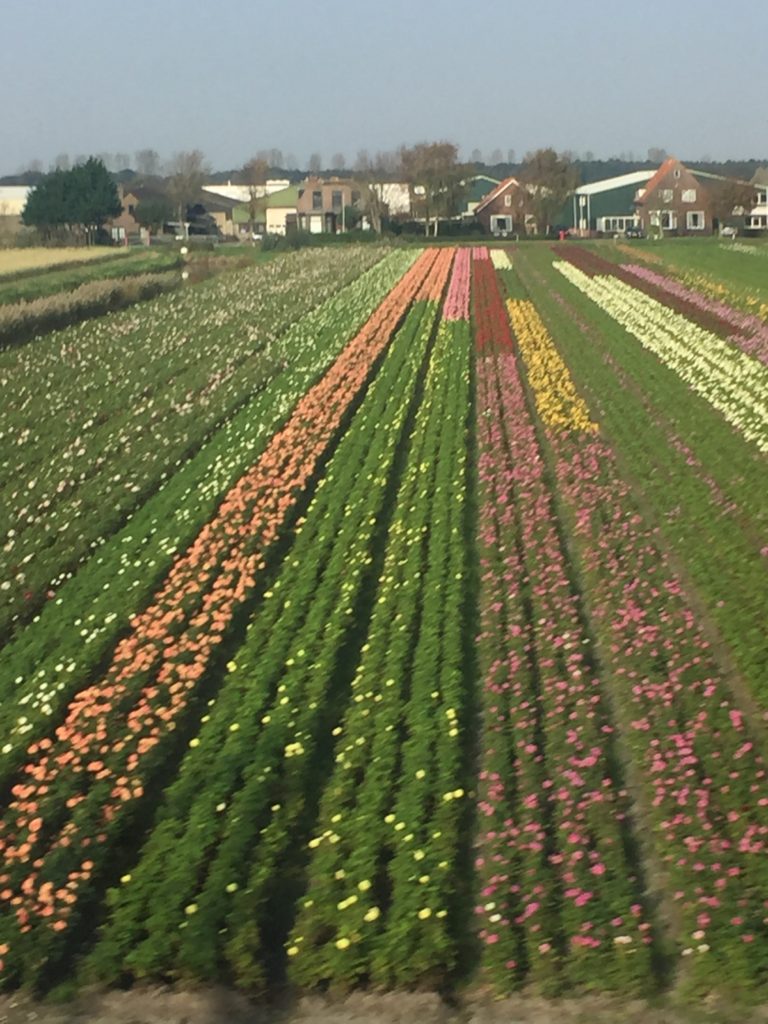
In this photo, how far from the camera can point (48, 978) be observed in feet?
24.2

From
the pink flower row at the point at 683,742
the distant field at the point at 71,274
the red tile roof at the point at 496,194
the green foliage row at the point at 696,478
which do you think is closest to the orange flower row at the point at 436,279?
the distant field at the point at 71,274

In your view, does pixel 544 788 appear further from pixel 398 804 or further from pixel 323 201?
pixel 323 201

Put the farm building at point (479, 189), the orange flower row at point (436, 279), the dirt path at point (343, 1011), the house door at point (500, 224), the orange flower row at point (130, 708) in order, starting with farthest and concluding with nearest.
Answer: the farm building at point (479, 189)
the house door at point (500, 224)
the orange flower row at point (436, 279)
the orange flower row at point (130, 708)
the dirt path at point (343, 1011)

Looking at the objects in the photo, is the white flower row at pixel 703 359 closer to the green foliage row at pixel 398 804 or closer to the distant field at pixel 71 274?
the green foliage row at pixel 398 804

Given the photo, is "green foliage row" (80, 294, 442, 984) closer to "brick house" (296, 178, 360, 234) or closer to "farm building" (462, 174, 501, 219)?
"brick house" (296, 178, 360, 234)

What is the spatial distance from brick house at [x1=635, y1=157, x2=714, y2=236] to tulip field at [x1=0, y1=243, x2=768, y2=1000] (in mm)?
92848

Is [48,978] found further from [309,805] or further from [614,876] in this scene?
[614,876]

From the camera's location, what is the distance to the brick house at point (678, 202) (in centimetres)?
11000

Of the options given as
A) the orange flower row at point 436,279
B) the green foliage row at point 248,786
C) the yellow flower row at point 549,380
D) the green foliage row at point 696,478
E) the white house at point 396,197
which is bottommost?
the green foliage row at point 248,786

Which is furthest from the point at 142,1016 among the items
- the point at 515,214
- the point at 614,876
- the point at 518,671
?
the point at 515,214

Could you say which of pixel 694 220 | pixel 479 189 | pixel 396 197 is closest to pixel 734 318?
pixel 694 220

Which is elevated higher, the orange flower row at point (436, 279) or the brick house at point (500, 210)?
the brick house at point (500, 210)

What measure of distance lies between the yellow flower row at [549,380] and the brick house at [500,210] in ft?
289

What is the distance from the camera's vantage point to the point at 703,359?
26.7 meters
